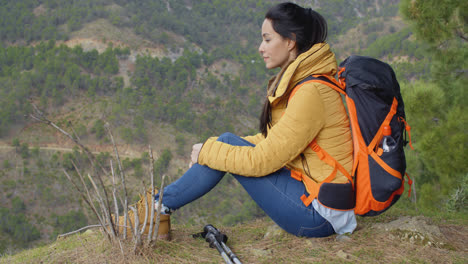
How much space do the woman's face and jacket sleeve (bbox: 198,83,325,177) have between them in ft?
0.70

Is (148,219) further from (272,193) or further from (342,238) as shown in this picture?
(342,238)

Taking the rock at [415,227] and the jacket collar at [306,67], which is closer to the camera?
the jacket collar at [306,67]

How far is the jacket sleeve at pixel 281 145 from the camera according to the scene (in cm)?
139

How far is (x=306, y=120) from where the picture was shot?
54.6 inches

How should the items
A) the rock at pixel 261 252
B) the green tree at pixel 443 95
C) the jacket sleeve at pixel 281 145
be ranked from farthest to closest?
the green tree at pixel 443 95
the rock at pixel 261 252
the jacket sleeve at pixel 281 145

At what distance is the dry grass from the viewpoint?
157cm

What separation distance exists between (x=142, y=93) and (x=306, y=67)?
86.8 ft

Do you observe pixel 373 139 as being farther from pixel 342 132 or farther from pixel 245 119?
pixel 245 119

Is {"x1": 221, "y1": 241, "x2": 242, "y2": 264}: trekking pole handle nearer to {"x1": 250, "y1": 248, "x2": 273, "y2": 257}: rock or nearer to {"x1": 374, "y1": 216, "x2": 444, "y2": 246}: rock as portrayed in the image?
{"x1": 250, "y1": 248, "x2": 273, "y2": 257}: rock

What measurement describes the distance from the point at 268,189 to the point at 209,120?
81.6 ft

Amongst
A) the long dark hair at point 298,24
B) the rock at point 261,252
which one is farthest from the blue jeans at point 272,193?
the long dark hair at point 298,24

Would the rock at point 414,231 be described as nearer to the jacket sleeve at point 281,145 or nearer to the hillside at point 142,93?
the jacket sleeve at point 281,145

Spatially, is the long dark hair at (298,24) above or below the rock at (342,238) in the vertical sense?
above

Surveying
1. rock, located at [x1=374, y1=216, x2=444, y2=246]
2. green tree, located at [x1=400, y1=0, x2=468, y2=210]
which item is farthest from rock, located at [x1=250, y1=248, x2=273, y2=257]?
green tree, located at [x1=400, y1=0, x2=468, y2=210]
